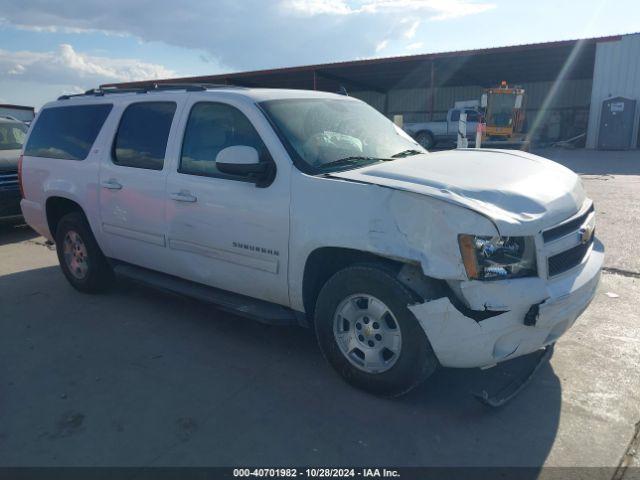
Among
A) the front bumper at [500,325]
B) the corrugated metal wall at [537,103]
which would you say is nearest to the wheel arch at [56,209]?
the front bumper at [500,325]

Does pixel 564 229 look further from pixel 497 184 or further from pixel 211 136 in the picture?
pixel 211 136

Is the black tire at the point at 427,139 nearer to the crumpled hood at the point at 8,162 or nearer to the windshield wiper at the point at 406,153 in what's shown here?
the crumpled hood at the point at 8,162

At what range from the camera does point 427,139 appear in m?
23.9

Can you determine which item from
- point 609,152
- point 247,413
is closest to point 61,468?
point 247,413

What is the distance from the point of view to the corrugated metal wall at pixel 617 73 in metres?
21.3

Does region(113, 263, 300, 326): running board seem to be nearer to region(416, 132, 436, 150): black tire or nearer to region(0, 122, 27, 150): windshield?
region(0, 122, 27, 150): windshield

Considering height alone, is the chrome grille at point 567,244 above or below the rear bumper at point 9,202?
above

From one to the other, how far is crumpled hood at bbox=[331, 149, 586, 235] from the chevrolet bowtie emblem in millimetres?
131

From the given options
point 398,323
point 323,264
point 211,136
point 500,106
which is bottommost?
point 398,323

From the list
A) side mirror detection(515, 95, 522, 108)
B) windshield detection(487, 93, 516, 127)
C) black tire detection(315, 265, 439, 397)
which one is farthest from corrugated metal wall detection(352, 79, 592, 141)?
black tire detection(315, 265, 439, 397)

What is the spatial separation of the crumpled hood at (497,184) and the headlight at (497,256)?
110 mm

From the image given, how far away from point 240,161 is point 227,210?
1.46ft

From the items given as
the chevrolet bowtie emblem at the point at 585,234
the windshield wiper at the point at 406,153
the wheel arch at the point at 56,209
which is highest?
the windshield wiper at the point at 406,153

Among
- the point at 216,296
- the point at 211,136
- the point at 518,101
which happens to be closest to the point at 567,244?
the point at 216,296
